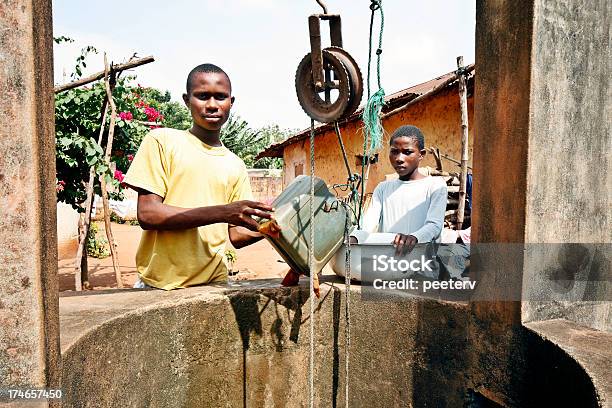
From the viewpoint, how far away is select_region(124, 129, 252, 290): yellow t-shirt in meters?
2.00

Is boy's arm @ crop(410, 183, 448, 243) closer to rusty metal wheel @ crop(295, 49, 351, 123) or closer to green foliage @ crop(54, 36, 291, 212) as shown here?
rusty metal wheel @ crop(295, 49, 351, 123)

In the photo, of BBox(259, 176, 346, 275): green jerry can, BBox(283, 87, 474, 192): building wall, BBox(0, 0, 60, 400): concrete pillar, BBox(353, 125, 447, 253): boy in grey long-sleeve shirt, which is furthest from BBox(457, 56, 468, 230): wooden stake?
BBox(0, 0, 60, 400): concrete pillar

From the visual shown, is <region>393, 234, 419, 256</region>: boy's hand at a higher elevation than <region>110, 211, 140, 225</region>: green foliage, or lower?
higher

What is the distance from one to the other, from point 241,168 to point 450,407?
1532 millimetres

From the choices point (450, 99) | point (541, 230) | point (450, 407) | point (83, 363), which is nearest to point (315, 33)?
point (541, 230)

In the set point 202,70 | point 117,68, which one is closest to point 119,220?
point 117,68

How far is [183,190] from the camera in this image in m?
2.06

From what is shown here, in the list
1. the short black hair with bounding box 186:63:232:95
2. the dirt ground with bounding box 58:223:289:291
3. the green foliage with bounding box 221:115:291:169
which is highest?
the green foliage with bounding box 221:115:291:169

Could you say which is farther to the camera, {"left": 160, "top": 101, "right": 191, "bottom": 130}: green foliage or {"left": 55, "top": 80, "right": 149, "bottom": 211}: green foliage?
{"left": 160, "top": 101, "right": 191, "bottom": 130}: green foliage

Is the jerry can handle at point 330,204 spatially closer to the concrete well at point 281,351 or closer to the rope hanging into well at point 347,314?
the rope hanging into well at point 347,314

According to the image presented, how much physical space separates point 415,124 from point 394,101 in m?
0.54

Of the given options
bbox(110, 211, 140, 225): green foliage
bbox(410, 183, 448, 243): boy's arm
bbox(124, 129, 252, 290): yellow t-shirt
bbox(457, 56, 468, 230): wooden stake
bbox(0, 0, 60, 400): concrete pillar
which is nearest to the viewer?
bbox(0, 0, 60, 400): concrete pillar

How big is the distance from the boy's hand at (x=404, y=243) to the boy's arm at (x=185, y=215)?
789 millimetres

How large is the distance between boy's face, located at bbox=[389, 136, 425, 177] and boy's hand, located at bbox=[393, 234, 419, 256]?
536mm
